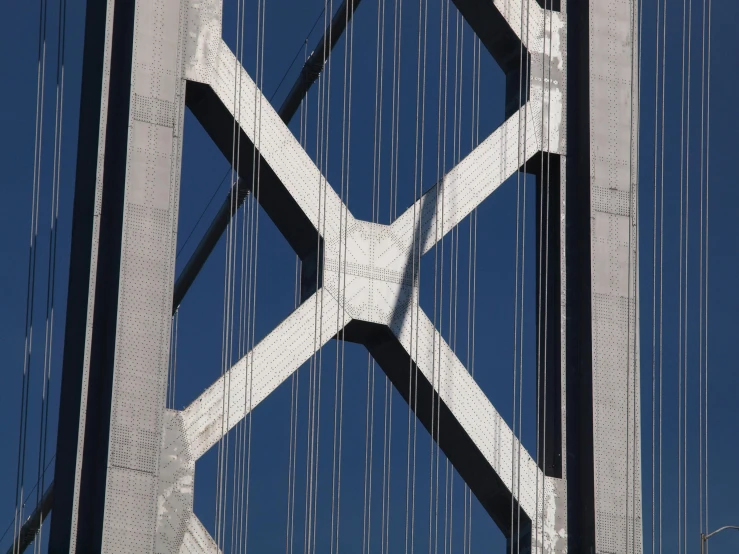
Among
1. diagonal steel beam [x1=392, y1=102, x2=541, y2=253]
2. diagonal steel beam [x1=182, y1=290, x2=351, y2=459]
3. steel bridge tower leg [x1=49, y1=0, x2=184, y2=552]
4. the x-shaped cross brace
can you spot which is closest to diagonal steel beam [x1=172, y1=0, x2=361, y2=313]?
diagonal steel beam [x1=392, y1=102, x2=541, y2=253]

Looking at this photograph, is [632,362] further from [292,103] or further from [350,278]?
[292,103]

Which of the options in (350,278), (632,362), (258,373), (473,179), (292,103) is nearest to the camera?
(258,373)

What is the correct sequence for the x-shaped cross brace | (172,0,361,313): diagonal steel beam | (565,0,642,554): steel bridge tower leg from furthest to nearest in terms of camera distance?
(172,0,361,313): diagonal steel beam < (565,0,642,554): steel bridge tower leg < the x-shaped cross brace

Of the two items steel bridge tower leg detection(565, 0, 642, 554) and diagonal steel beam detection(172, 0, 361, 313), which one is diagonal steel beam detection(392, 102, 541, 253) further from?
diagonal steel beam detection(172, 0, 361, 313)

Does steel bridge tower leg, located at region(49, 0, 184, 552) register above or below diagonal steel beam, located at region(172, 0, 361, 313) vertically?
below

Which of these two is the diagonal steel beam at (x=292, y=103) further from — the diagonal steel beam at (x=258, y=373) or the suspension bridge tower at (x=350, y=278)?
the diagonal steel beam at (x=258, y=373)

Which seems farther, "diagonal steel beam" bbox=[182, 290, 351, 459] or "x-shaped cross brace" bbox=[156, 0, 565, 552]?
"x-shaped cross brace" bbox=[156, 0, 565, 552]

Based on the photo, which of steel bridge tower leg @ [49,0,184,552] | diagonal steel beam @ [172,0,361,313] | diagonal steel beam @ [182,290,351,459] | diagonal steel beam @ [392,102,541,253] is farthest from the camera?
diagonal steel beam @ [172,0,361,313]

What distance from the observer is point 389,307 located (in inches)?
436

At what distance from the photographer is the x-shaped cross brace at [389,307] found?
35.2 feet

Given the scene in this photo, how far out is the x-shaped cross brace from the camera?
35.2 feet

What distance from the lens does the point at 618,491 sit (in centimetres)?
1090

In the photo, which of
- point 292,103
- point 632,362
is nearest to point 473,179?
point 632,362

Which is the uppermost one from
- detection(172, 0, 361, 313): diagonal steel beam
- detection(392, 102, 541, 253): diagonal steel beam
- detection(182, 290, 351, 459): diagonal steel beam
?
detection(172, 0, 361, 313): diagonal steel beam
